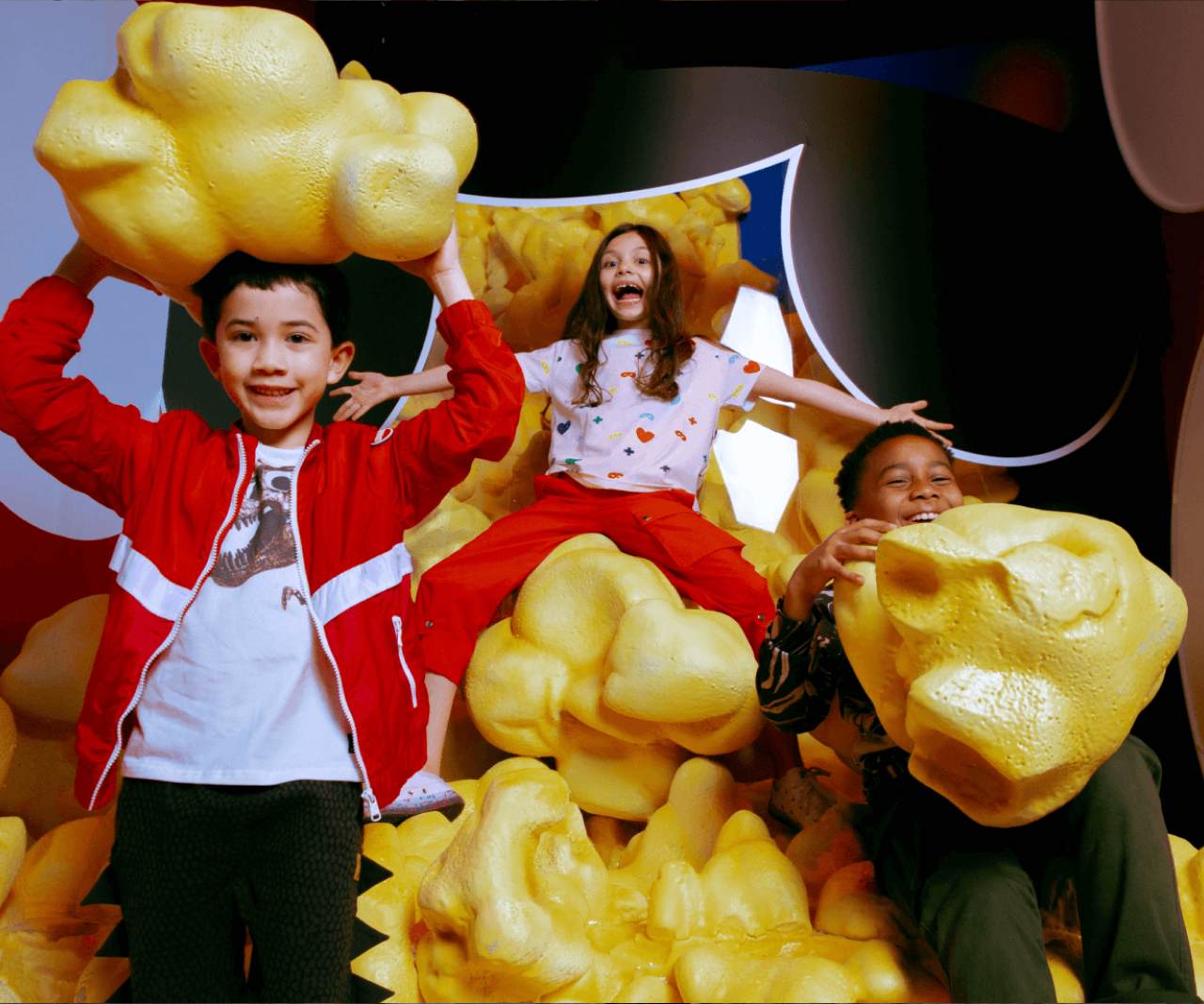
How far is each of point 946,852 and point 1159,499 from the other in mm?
731

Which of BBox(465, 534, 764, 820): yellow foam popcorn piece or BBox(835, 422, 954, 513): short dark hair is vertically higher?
BBox(835, 422, 954, 513): short dark hair

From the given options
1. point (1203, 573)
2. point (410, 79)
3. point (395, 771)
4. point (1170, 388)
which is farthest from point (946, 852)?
point (410, 79)

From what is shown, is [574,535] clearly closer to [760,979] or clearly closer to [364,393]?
[364,393]

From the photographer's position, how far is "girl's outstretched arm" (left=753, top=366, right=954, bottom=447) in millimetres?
1487

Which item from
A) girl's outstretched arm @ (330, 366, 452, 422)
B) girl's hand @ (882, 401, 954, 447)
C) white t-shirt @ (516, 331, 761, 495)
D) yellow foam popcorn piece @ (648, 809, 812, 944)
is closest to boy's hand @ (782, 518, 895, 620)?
yellow foam popcorn piece @ (648, 809, 812, 944)

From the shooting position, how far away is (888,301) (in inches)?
60.5

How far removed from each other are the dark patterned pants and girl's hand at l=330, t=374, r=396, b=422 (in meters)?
0.70

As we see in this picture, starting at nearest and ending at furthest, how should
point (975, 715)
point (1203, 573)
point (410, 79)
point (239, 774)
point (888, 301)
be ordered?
point (975, 715)
point (239, 774)
point (1203, 573)
point (888, 301)
point (410, 79)

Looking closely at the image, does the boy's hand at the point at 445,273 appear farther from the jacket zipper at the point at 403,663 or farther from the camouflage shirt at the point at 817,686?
the camouflage shirt at the point at 817,686

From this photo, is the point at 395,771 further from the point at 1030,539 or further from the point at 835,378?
the point at 835,378

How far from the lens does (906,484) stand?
116 centimetres

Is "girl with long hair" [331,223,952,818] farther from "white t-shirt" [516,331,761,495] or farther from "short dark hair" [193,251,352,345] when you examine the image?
"short dark hair" [193,251,352,345]

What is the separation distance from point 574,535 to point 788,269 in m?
0.59

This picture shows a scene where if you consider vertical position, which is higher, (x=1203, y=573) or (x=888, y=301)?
(x=888, y=301)
